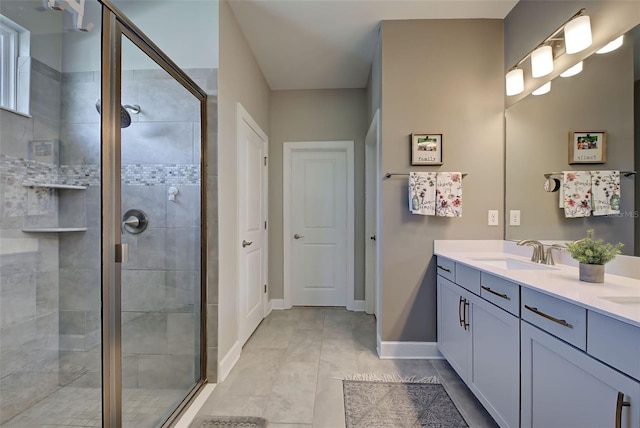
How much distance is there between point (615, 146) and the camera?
→ 54.7 inches

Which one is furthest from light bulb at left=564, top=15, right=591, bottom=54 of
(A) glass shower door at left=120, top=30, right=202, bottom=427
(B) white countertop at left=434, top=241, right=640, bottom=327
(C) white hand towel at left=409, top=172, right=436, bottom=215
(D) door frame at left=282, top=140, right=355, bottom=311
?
(A) glass shower door at left=120, top=30, right=202, bottom=427

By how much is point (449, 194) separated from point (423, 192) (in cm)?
21

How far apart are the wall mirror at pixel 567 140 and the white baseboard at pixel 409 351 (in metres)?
1.08

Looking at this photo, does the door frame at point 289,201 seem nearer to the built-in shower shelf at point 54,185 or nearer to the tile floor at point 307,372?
the tile floor at point 307,372

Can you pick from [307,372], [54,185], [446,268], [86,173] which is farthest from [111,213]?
[446,268]

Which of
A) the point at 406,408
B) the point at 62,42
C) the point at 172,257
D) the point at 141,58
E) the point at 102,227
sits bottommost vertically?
the point at 406,408

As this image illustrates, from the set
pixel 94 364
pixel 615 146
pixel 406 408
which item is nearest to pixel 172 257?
pixel 94 364

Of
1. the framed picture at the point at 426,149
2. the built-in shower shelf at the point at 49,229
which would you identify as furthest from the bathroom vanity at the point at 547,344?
A: the built-in shower shelf at the point at 49,229

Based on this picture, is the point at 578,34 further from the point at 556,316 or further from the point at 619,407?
the point at 619,407

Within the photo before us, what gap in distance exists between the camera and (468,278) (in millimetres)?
1763

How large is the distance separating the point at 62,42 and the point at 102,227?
126 centimetres

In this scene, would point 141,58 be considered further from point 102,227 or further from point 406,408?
point 406,408

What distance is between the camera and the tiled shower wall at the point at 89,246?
1.54m

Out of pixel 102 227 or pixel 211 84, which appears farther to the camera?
pixel 211 84
